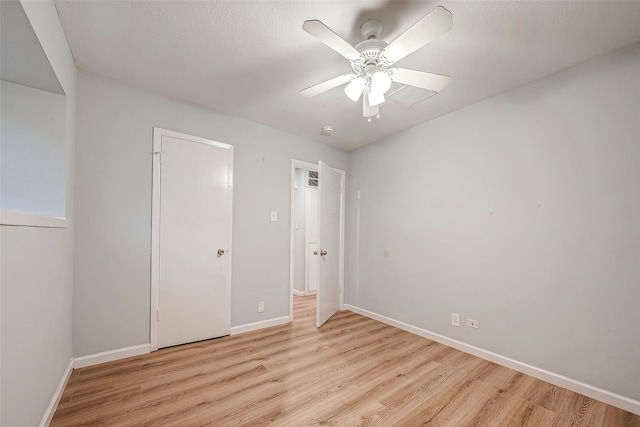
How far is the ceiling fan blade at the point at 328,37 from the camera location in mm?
1265

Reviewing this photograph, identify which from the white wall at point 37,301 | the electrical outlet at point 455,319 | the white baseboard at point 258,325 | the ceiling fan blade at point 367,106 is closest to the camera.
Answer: the white wall at point 37,301

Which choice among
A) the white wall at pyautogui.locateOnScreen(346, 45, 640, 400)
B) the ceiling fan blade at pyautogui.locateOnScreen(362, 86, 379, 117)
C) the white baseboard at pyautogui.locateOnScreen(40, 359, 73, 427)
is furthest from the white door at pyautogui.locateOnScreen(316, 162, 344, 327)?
the white baseboard at pyautogui.locateOnScreen(40, 359, 73, 427)

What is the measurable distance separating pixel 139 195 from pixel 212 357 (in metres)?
1.63

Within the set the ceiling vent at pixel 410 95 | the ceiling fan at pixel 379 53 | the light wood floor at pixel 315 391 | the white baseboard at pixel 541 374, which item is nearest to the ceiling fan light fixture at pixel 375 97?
the ceiling fan at pixel 379 53

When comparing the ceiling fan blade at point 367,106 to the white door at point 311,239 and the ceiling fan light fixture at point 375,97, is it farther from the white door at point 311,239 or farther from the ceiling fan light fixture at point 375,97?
the white door at point 311,239

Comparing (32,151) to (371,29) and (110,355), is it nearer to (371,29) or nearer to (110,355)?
(110,355)

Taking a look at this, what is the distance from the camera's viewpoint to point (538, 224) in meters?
2.14

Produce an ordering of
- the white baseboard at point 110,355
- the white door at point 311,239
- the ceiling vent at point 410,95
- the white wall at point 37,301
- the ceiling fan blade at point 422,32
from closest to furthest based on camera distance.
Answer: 1. the white wall at point 37,301
2. the ceiling fan blade at point 422,32
3. the white baseboard at point 110,355
4. the ceiling vent at point 410,95
5. the white door at point 311,239

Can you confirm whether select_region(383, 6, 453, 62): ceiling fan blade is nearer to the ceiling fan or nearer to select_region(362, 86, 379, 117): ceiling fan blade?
the ceiling fan

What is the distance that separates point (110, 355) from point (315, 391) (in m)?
1.80

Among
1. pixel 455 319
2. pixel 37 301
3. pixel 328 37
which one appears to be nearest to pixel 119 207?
pixel 37 301

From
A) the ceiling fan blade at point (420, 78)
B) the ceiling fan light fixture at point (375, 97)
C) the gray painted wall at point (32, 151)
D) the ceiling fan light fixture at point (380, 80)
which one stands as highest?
the ceiling fan blade at point (420, 78)

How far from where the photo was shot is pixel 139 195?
7.88 feet

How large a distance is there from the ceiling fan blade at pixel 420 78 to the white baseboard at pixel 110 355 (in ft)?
10.0
